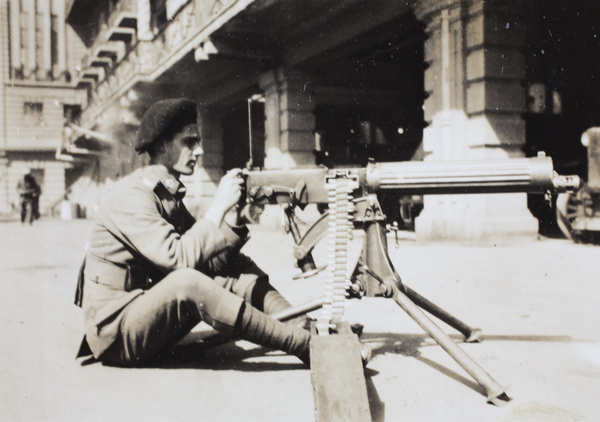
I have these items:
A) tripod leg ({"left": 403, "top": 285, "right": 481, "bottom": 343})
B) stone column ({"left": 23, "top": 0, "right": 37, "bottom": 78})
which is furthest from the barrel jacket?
stone column ({"left": 23, "top": 0, "right": 37, "bottom": 78})

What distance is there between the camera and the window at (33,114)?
3594 centimetres

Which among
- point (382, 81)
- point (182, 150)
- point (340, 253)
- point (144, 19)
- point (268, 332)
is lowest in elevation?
point (268, 332)

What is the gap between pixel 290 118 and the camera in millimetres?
13141

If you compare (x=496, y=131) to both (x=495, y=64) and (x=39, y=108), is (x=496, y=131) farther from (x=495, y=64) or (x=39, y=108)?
(x=39, y=108)

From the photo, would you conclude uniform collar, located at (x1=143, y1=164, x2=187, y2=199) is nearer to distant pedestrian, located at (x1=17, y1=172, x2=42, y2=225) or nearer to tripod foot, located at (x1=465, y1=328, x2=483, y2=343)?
tripod foot, located at (x1=465, y1=328, x2=483, y2=343)

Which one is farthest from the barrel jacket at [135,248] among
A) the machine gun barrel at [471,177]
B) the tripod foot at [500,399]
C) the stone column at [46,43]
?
the stone column at [46,43]

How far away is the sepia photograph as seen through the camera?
2.53m

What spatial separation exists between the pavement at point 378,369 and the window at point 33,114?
34534 mm

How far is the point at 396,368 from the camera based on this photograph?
292 centimetres

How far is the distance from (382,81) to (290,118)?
10.3 feet

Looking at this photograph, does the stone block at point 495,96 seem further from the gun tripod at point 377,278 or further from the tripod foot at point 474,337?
the gun tripod at point 377,278

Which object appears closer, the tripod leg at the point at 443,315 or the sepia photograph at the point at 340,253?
the sepia photograph at the point at 340,253

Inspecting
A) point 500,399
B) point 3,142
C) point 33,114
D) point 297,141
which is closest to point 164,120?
point 500,399

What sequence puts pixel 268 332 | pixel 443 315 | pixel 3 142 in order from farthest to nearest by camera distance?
pixel 3 142 → pixel 443 315 → pixel 268 332
